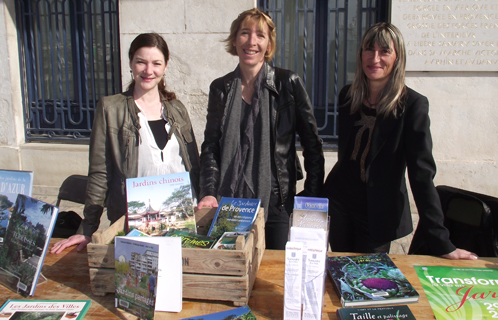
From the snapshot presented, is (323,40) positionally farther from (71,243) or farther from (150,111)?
(71,243)

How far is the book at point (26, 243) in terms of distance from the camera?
153 cm

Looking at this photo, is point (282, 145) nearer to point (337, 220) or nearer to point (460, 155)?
point (337, 220)

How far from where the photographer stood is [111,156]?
2.13 metres

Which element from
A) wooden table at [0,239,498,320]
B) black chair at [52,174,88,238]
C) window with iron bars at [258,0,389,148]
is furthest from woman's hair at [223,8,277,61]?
window with iron bars at [258,0,389,148]

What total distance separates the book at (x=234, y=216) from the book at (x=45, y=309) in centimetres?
56

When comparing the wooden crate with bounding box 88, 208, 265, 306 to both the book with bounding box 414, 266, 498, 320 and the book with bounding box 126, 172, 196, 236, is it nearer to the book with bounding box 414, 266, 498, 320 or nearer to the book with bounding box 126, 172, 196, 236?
the book with bounding box 126, 172, 196, 236

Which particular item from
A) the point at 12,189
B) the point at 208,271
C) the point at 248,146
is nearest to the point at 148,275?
the point at 208,271

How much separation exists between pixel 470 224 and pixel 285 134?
1.10 meters

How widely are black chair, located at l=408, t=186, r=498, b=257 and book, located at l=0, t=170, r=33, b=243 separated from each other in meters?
1.96

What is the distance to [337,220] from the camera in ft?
7.22

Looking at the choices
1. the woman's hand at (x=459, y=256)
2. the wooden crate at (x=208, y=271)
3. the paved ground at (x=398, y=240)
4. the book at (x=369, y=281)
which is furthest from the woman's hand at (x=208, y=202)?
the paved ground at (x=398, y=240)

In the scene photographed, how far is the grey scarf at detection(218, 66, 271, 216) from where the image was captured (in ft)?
7.07

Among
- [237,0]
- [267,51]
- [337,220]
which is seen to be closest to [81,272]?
[337,220]

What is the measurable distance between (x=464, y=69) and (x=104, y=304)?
434 centimetres
